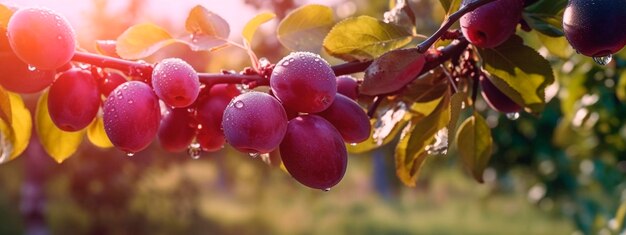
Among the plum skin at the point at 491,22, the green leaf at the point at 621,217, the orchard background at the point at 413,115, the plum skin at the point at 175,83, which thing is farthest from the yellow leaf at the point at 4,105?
the green leaf at the point at 621,217

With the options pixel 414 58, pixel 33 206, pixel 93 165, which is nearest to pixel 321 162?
pixel 414 58

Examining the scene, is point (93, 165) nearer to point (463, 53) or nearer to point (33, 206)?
point (33, 206)

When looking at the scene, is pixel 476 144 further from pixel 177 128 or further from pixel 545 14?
pixel 177 128

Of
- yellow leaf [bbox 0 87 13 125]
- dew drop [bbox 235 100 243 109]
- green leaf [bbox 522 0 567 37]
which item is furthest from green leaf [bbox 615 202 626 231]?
yellow leaf [bbox 0 87 13 125]

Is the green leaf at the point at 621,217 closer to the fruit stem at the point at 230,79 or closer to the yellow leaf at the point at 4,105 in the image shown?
the fruit stem at the point at 230,79

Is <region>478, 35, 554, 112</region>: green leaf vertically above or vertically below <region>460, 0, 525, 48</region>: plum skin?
below

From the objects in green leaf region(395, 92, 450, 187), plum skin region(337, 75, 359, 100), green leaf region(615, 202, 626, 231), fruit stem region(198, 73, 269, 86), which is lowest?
green leaf region(615, 202, 626, 231)

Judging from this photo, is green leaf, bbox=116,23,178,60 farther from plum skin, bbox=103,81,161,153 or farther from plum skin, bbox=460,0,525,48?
plum skin, bbox=460,0,525,48
